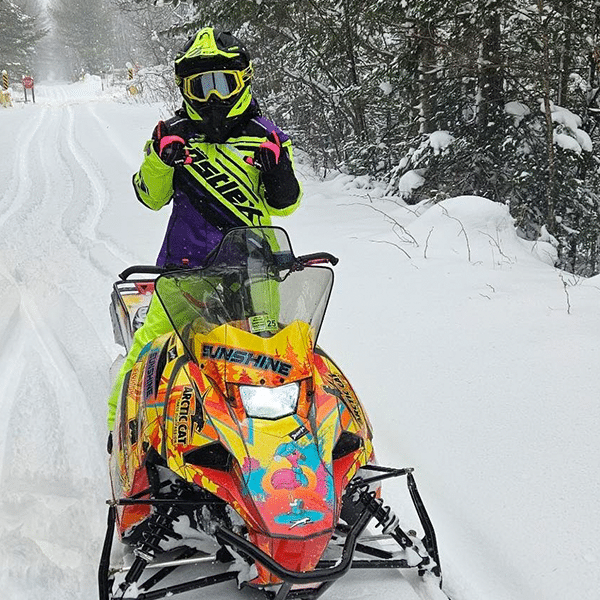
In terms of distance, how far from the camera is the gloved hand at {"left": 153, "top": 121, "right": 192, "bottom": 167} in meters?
2.92

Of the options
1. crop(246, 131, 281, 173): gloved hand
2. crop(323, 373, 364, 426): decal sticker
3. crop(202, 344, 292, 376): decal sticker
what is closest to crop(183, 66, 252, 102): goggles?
crop(246, 131, 281, 173): gloved hand

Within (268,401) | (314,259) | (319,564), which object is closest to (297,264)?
(314,259)

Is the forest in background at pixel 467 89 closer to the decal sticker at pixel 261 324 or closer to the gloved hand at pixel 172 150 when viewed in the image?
the gloved hand at pixel 172 150

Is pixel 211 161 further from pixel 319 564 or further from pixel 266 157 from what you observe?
pixel 319 564

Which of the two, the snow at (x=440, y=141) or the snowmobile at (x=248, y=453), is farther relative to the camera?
the snow at (x=440, y=141)

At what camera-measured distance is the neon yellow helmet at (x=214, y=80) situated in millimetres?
2984

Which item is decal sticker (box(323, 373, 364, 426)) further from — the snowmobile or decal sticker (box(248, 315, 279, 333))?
decal sticker (box(248, 315, 279, 333))

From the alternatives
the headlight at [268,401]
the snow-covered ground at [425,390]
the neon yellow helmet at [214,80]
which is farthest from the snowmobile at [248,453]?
the neon yellow helmet at [214,80]

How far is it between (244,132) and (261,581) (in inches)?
78.3

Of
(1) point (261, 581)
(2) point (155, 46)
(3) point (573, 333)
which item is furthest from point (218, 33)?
(2) point (155, 46)

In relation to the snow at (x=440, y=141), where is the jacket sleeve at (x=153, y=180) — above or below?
above

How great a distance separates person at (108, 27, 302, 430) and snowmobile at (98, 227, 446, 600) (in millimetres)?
547

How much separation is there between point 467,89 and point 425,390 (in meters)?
6.13

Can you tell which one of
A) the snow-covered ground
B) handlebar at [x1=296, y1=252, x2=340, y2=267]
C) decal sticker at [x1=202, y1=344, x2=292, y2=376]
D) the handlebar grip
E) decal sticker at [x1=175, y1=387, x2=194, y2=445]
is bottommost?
the snow-covered ground
